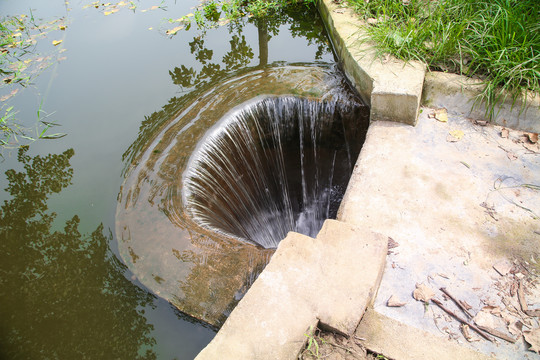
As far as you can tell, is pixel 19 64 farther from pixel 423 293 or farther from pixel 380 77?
pixel 423 293

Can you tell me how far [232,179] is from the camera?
145 inches

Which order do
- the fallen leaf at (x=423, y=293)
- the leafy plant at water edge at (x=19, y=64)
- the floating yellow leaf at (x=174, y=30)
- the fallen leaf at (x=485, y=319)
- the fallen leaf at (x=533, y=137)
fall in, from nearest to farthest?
the fallen leaf at (x=485, y=319)
the fallen leaf at (x=423, y=293)
the fallen leaf at (x=533, y=137)
the leafy plant at water edge at (x=19, y=64)
the floating yellow leaf at (x=174, y=30)

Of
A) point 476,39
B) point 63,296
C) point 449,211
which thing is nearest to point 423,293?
point 449,211

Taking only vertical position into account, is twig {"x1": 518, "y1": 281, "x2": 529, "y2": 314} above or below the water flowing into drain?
above

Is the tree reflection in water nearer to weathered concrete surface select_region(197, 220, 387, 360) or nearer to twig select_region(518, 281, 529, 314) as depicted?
weathered concrete surface select_region(197, 220, 387, 360)

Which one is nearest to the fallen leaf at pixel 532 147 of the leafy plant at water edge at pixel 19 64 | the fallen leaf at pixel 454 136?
the fallen leaf at pixel 454 136

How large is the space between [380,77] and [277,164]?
151cm

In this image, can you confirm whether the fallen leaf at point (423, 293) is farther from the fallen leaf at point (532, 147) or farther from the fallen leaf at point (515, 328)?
the fallen leaf at point (532, 147)

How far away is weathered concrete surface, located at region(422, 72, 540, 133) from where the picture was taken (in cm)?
279

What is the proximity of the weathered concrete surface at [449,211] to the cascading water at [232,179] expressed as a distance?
91 cm

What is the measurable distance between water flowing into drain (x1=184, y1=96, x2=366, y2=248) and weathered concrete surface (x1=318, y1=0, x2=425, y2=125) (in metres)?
0.38

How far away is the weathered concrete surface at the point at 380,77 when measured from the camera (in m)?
2.96

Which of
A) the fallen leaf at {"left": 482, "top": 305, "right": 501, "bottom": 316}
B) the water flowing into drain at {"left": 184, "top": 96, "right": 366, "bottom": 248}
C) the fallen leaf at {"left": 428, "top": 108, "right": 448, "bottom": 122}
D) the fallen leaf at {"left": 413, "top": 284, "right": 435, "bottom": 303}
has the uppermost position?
the fallen leaf at {"left": 428, "top": 108, "right": 448, "bottom": 122}

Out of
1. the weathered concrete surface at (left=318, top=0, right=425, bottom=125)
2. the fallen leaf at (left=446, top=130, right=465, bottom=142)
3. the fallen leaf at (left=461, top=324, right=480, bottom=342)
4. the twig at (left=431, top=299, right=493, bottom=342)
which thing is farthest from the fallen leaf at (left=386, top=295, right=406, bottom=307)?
the weathered concrete surface at (left=318, top=0, right=425, bottom=125)
